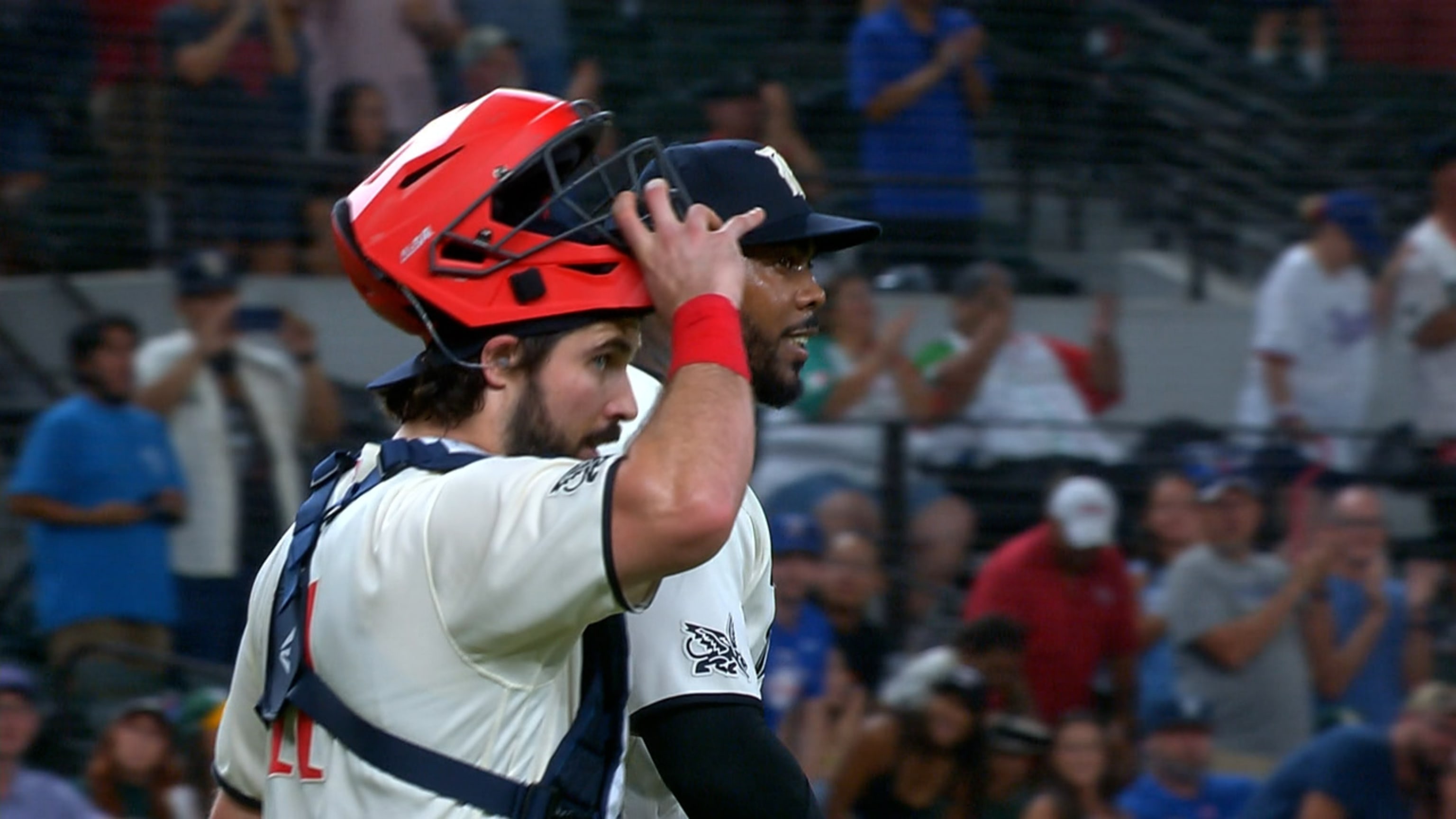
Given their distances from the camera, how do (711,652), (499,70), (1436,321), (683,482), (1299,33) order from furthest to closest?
(1299,33)
(499,70)
(1436,321)
(711,652)
(683,482)

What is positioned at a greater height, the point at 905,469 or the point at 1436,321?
the point at 1436,321

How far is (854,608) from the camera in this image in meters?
5.48

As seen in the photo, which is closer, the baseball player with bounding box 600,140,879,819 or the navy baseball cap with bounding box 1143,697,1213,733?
the baseball player with bounding box 600,140,879,819

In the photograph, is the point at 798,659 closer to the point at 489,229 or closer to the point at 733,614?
the point at 733,614

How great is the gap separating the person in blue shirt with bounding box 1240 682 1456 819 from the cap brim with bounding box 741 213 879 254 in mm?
3109

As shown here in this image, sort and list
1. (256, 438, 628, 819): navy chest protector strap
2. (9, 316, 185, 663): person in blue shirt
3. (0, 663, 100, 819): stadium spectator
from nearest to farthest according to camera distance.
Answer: (256, 438, 628, 819): navy chest protector strap → (0, 663, 100, 819): stadium spectator → (9, 316, 185, 663): person in blue shirt

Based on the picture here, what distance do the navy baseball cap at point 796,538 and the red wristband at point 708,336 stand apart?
3.45m

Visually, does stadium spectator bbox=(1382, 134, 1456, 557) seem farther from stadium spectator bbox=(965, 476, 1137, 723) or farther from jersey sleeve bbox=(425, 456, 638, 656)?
jersey sleeve bbox=(425, 456, 638, 656)

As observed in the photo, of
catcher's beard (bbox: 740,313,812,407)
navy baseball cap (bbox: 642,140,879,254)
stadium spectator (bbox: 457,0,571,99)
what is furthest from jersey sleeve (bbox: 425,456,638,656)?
stadium spectator (bbox: 457,0,571,99)

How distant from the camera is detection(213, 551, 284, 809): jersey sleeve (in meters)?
2.04

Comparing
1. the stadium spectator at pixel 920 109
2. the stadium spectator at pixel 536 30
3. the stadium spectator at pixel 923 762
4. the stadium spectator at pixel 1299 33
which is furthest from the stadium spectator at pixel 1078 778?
the stadium spectator at pixel 1299 33

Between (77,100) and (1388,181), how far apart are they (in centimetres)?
435

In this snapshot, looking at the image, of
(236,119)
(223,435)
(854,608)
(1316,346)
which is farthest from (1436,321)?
(236,119)

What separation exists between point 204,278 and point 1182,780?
9.77 ft
